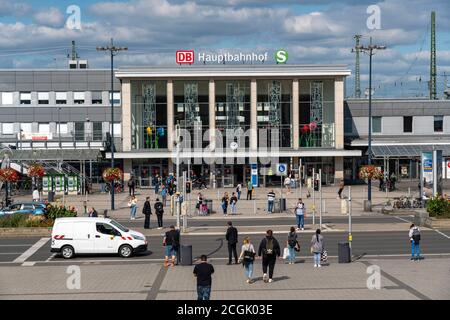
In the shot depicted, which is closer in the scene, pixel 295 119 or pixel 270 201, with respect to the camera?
pixel 270 201

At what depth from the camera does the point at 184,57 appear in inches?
2948

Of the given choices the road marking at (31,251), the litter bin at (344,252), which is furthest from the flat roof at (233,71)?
the litter bin at (344,252)

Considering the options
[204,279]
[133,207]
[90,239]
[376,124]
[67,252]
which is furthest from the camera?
[376,124]

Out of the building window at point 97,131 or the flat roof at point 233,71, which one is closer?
the flat roof at point 233,71

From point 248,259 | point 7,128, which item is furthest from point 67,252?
point 7,128

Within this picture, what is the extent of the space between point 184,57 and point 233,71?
17.2 feet

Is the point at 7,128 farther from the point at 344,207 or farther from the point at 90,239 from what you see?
the point at 90,239

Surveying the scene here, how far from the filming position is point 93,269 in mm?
25953

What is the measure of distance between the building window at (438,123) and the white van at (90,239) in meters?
59.6

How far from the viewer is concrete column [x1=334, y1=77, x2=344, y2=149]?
7431 centimetres

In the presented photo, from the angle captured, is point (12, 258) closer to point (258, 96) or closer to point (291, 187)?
point (291, 187)

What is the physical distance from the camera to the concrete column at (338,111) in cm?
7431

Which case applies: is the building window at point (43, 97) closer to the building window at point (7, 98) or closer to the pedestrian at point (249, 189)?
the building window at point (7, 98)

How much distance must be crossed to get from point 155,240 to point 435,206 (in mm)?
15216
